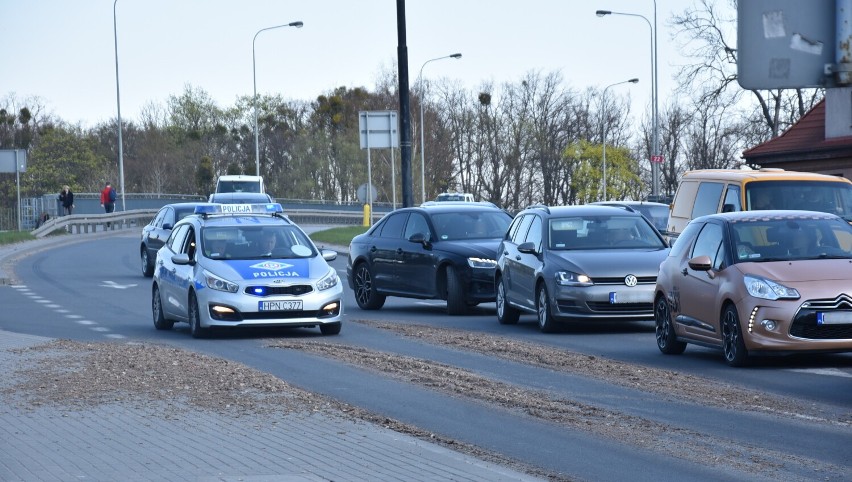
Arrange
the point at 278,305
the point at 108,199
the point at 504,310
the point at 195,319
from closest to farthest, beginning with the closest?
the point at 278,305, the point at 195,319, the point at 504,310, the point at 108,199

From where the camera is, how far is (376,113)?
120 ft

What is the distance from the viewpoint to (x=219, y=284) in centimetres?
1786

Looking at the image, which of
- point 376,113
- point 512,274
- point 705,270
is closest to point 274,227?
point 512,274

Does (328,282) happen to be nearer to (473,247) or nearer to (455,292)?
(455,292)

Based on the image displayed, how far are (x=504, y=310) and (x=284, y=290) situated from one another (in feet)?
10.9

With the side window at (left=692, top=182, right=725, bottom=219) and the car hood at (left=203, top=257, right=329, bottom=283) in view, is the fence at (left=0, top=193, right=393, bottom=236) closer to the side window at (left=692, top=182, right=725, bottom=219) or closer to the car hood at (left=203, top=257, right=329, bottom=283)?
the side window at (left=692, top=182, right=725, bottom=219)

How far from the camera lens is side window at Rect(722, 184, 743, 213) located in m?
20.4

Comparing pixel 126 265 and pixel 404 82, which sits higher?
pixel 404 82

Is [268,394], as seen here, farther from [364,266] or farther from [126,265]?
[126,265]

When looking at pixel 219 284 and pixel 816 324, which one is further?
pixel 219 284

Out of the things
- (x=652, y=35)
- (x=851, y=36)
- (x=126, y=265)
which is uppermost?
(x=652, y=35)

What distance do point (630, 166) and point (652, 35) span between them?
137ft

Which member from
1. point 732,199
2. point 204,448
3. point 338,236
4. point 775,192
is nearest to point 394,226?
point 732,199

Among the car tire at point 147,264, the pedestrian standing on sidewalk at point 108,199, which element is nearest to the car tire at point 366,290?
the car tire at point 147,264
